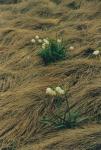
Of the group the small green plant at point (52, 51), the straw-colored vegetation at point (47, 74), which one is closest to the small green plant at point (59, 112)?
→ the straw-colored vegetation at point (47, 74)

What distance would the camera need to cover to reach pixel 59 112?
14.9 ft

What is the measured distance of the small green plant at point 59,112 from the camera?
434 cm

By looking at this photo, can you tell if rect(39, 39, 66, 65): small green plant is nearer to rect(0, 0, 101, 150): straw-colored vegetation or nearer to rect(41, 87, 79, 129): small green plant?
rect(0, 0, 101, 150): straw-colored vegetation

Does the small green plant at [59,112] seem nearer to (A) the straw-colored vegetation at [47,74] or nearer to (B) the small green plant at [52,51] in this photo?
(A) the straw-colored vegetation at [47,74]

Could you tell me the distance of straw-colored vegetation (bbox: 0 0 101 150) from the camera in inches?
167

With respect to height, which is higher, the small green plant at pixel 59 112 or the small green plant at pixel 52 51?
the small green plant at pixel 52 51

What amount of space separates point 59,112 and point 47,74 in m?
0.88

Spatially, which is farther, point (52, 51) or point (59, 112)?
point (52, 51)

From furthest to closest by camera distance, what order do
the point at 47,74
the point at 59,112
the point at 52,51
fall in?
the point at 52,51
the point at 47,74
the point at 59,112

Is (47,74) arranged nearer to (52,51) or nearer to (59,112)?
(52,51)

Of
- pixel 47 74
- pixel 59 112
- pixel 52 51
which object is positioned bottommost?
pixel 59 112

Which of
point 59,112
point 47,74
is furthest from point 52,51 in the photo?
point 59,112

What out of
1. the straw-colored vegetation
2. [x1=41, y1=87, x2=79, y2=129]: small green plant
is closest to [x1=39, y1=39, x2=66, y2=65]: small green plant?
the straw-colored vegetation

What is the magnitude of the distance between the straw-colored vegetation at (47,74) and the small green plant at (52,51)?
6 centimetres
